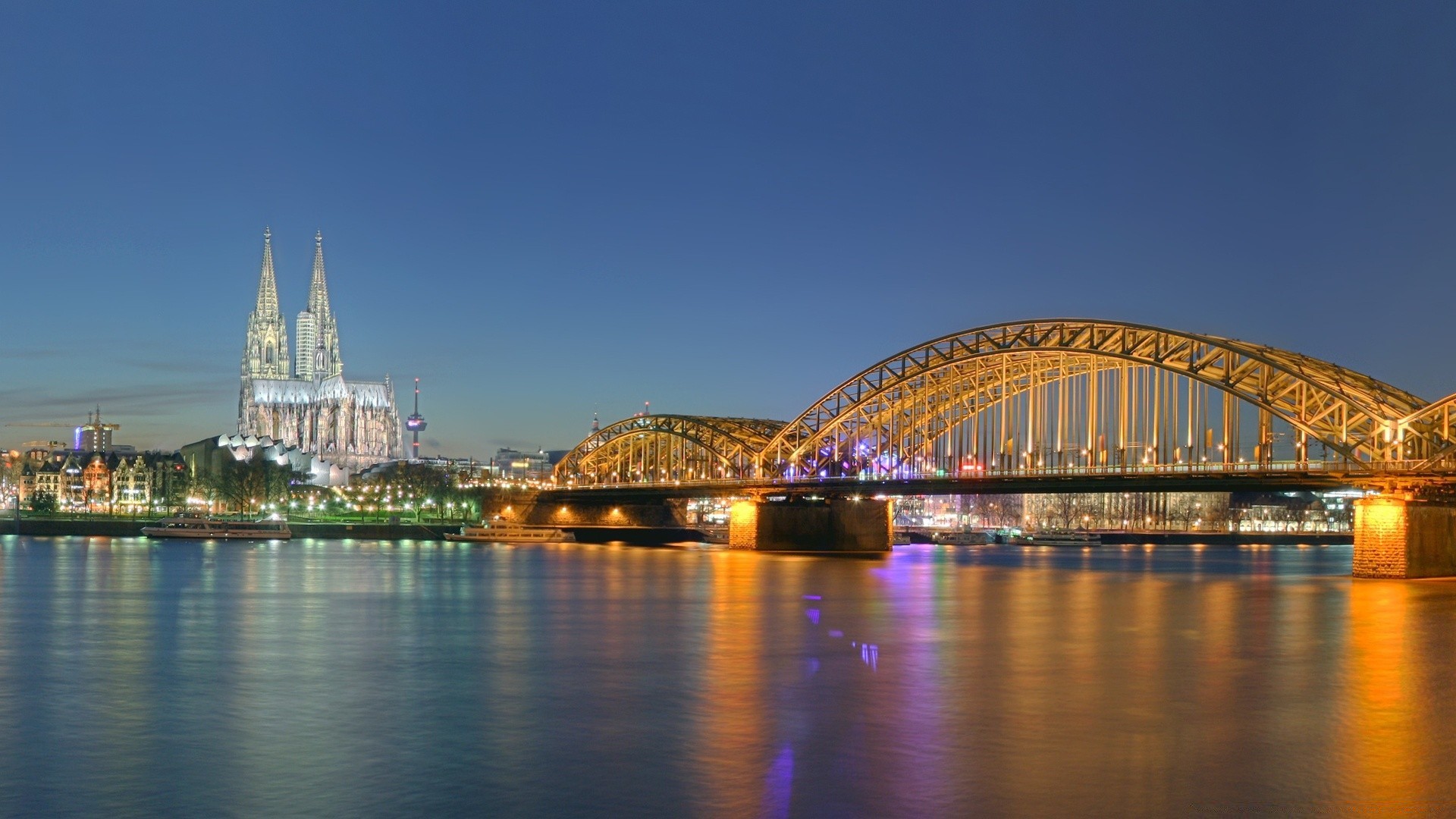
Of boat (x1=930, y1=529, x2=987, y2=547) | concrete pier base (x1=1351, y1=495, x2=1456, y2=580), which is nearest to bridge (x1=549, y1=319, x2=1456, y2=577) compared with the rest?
concrete pier base (x1=1351, y1=495, x2=1456, y2=580)

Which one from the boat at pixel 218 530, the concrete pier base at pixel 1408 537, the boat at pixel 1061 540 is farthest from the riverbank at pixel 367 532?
the concrete pier base at pixel 1408 537

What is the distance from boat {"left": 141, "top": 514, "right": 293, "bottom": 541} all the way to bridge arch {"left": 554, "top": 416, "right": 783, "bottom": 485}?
102ft

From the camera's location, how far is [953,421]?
106 metres

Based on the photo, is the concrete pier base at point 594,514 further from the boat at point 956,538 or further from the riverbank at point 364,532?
the boat at point 956,538

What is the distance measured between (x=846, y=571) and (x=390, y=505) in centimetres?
11080

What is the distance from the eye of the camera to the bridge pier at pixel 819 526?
4358 inches

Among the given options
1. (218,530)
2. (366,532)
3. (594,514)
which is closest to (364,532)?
(366,532)

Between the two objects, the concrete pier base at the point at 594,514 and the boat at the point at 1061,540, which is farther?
the boat at the point at 1061,540

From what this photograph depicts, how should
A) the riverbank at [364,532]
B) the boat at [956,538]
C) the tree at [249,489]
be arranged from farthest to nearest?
the tree at [249,489] < the boat at [956,538] < the riverbank at [364,532]

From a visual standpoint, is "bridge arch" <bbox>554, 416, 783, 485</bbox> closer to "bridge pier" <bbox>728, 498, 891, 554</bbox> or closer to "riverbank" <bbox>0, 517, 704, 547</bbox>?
"riverbank" <bbox>0, 517, 704, 547</bbox>

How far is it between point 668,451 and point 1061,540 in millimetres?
59716

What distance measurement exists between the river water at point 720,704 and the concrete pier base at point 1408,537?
556 cm

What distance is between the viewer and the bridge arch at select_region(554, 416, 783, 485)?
5251 inches

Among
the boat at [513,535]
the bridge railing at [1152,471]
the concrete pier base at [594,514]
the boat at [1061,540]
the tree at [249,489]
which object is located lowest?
the boat at [1061,540]
